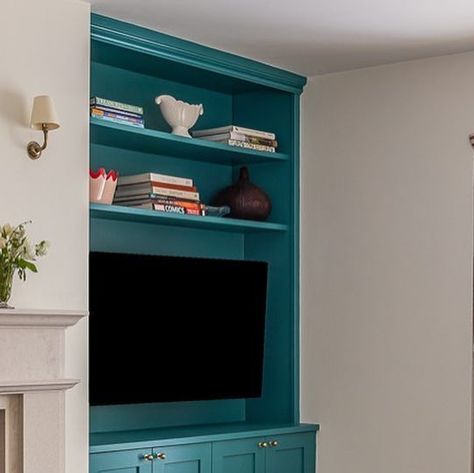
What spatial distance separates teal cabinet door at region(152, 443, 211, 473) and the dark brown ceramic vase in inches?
46.1

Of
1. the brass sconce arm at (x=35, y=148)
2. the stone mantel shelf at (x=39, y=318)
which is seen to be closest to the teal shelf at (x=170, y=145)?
the brass sconce arm at (x=35, y=148)

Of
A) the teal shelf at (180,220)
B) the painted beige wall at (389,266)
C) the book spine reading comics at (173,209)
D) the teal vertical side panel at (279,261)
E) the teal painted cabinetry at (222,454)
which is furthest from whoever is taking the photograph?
the teal vertical side panel at (279,261)

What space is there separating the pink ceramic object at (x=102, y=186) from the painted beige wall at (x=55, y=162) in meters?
0.16

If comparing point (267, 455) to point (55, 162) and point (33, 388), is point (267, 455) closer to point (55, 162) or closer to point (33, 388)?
point (33, 388)

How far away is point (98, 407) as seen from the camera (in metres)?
5.25

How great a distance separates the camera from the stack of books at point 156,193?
16.9 ft

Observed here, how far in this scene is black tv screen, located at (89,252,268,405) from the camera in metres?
4.95

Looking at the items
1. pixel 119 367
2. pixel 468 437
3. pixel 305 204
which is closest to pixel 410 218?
pixel 305 204

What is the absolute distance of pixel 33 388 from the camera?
13.9ft

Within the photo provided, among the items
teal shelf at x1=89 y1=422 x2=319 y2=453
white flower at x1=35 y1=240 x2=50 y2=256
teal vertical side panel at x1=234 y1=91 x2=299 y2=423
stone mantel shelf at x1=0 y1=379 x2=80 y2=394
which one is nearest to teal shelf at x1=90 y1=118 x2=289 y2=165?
teal vertical side panel at x1=234 y1=91 x2=299 y2=423

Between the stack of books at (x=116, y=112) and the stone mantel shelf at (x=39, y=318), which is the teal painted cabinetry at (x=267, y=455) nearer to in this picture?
the stone mantel shelf at (x=39, y=318)

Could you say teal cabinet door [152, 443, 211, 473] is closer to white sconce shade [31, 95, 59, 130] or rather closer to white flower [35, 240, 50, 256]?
white flower [35, 240, 50, 256]

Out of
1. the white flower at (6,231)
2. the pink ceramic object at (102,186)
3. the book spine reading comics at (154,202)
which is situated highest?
the pink ceramic object at (102,186)

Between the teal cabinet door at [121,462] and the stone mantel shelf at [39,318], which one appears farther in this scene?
the teal cabinet door at [121,462]
